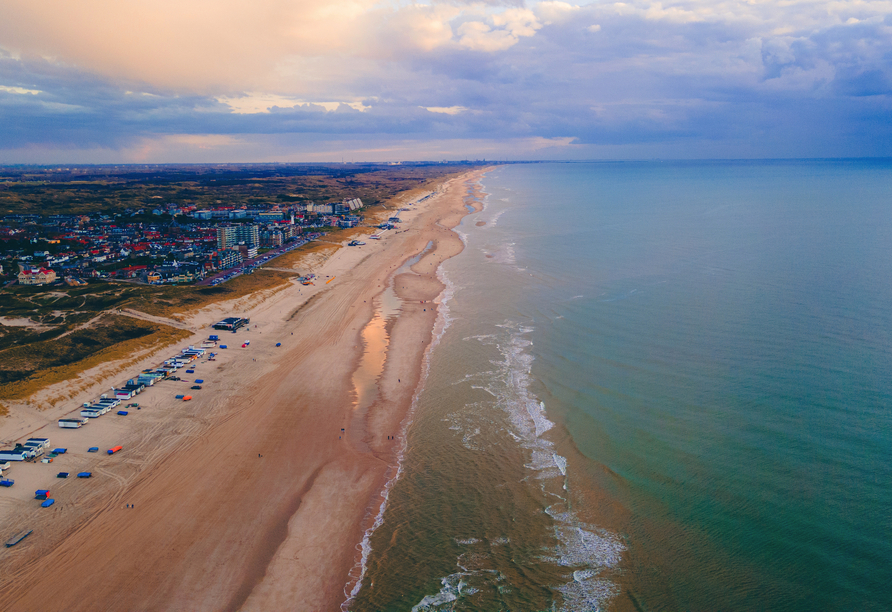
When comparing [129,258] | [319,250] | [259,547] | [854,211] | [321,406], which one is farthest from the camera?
[854,211]

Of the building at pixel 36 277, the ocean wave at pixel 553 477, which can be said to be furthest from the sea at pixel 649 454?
the building at pixel 36 277

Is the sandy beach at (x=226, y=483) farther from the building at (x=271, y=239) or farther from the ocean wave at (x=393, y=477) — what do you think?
the building at (x=271, y=239)

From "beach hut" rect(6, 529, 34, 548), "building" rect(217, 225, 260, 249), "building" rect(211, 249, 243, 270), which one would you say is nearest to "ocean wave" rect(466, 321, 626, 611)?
"beach hut" rect(6, 529, 34, 548)

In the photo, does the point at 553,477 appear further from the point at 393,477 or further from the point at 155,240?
the point at 155,240

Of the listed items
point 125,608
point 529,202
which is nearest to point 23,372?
point 125,608

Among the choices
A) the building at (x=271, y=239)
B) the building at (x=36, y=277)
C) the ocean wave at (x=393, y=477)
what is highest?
the building at (x=271, y=239)

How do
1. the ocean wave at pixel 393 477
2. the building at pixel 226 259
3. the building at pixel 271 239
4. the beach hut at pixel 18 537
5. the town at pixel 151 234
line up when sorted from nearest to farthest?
the ocean wave at pixel 393 477 < the beach hut at pixel 18 537 < the town at pixel 151 234 < the building at pixel 226 259 < the building at pixel 271 239

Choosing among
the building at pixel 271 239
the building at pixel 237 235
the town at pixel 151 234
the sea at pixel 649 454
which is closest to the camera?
the sea at pixel 649 454

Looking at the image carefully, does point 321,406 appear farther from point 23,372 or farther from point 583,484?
point 23,372
